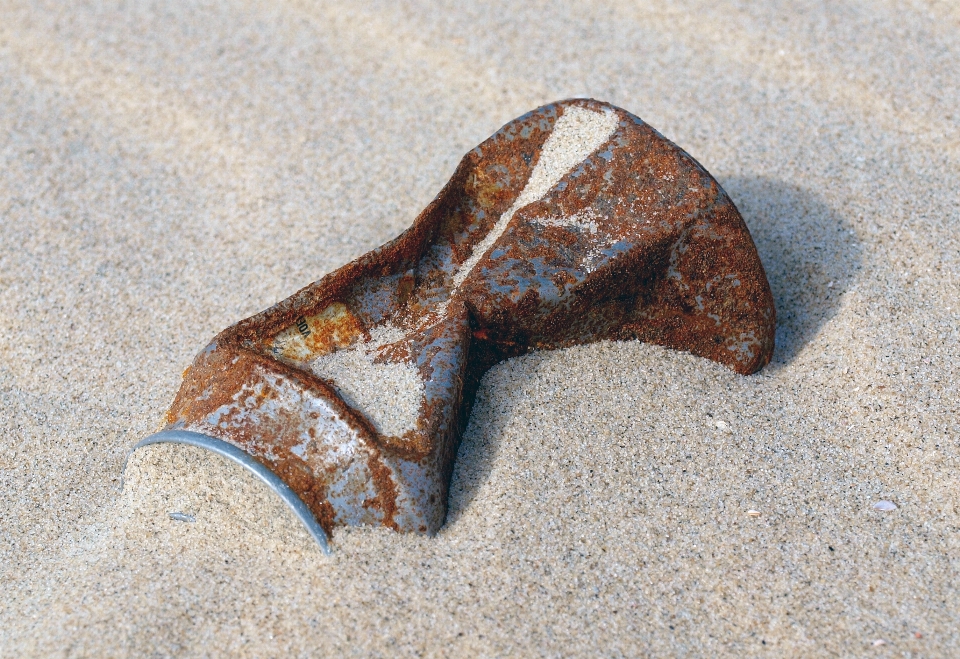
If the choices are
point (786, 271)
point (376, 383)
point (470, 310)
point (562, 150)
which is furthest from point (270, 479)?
point (786, 271)

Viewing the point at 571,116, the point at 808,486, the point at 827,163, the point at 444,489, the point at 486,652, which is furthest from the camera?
the point at 827,163

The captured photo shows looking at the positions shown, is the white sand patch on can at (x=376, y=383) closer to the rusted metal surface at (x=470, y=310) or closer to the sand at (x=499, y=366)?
the rusted metal surface at (x=470, y=310)

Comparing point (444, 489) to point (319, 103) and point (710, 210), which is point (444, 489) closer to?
point (710, 210)

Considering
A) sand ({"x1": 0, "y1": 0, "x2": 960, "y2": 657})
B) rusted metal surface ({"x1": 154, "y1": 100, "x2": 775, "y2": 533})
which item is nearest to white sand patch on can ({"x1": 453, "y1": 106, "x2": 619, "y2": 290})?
rusted metal surface ({"x1": 154, "y1": 100, "x2": 775, "y2": 533})

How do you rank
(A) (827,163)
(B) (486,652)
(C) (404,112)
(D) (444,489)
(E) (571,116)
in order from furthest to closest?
(C) (404,112)
(A) (827,163)
(E) (571,116)
(D) (444,489)
(B) (486,652)

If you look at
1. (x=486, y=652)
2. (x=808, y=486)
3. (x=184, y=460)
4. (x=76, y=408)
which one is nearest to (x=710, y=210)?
(x=808, y=486)

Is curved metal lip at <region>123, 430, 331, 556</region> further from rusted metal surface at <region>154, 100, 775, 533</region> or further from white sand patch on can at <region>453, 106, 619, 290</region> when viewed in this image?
white sand patch on can at <region>453, 106, 619, 290</region>

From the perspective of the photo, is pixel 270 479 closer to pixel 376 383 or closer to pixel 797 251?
pixel 376 383

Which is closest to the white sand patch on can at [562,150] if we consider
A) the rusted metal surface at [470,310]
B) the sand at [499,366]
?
the rusted metal surface at [470,310]
